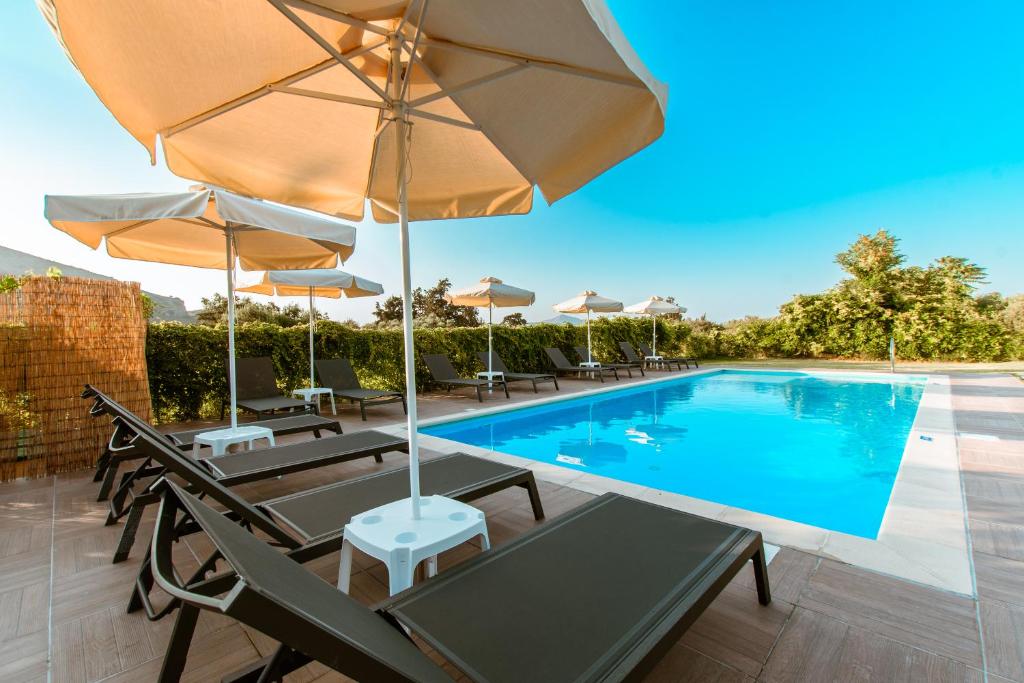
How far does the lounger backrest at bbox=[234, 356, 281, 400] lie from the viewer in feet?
22.9

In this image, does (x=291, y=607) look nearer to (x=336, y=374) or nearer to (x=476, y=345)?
(x=336, y=374)

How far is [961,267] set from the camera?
65.5ft

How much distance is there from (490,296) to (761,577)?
8982mm

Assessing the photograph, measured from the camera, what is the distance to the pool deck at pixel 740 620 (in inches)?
70.8

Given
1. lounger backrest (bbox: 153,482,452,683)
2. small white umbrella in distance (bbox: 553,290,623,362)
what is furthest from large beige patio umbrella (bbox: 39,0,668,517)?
small white umbrella in distance (bbox: 553,290,623,362)

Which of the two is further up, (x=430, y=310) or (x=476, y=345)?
(x=430, y=310)

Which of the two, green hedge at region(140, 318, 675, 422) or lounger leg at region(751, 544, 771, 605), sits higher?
green hedge at region(140, 318, 675, 422)

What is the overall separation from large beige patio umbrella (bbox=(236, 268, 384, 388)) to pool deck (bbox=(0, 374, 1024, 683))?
202 inches

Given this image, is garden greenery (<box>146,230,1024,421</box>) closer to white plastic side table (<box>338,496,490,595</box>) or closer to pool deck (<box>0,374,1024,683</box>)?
pool deck (<box>0,374,1024,683</box>)

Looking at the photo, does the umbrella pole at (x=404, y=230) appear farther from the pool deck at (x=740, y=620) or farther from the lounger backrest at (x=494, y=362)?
the lounger backrest at (x=494, y=362)

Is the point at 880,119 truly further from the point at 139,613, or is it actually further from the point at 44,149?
the point at 44,149

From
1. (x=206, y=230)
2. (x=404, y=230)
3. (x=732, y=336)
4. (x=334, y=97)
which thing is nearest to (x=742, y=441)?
(x=404, y=230)

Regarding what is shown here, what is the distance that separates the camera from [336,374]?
8.34m

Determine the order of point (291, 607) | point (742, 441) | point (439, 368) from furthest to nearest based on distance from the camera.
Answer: point (439, 368), point (742, 441), point (291, 607)
